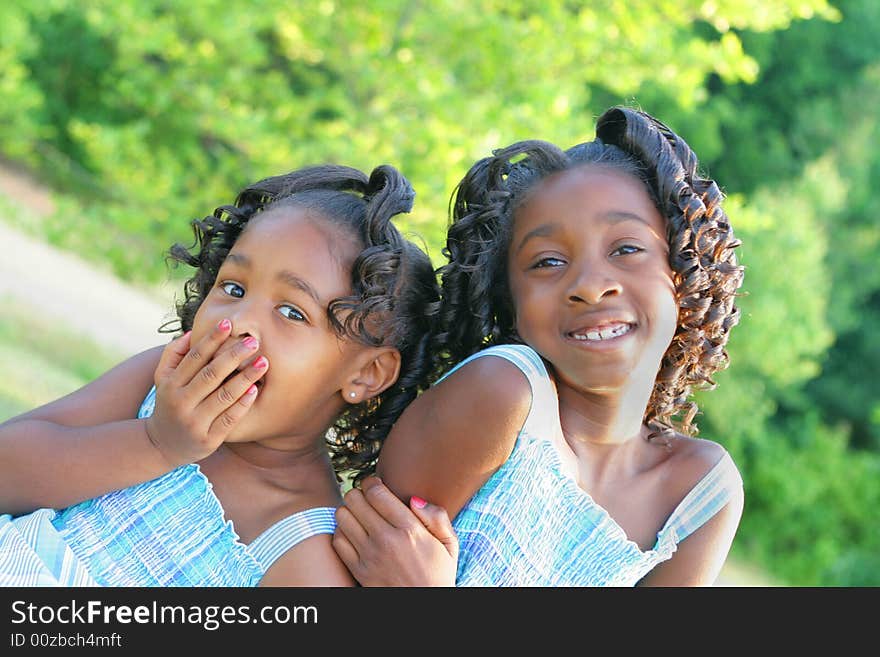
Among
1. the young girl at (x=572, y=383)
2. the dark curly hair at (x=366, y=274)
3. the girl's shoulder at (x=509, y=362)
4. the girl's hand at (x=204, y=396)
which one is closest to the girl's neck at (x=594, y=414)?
the young girl at (x=572, y=383)

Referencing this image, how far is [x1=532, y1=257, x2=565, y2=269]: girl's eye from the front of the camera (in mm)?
2085

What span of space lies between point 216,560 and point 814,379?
13.5m

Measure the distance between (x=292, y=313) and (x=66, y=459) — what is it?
507 millimetres

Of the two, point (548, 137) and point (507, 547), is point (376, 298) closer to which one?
point (507, 547)

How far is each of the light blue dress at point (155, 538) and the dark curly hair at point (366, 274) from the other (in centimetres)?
32

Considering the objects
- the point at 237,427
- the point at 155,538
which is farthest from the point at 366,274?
the point at 155,538

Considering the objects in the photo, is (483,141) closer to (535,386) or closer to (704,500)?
(704,500)

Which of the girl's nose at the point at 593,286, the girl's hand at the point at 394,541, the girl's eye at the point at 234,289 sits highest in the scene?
the girl's eye at the point at 234,289

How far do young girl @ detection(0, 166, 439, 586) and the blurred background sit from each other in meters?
1.09

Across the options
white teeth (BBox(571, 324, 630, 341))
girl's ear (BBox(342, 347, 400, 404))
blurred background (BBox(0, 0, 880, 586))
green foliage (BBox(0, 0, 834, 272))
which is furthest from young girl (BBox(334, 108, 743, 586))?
green foliage (BBox(0, 0, 834, 272))

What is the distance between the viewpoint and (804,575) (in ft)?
39.1

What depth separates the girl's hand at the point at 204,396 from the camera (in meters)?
1.95

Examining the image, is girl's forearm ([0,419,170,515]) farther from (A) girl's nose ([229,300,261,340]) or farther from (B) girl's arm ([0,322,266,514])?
(A) girl's nose ([229,300,261,340])

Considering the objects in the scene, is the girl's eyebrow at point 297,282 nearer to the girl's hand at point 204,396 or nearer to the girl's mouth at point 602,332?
the girl's hand at point 204,396
